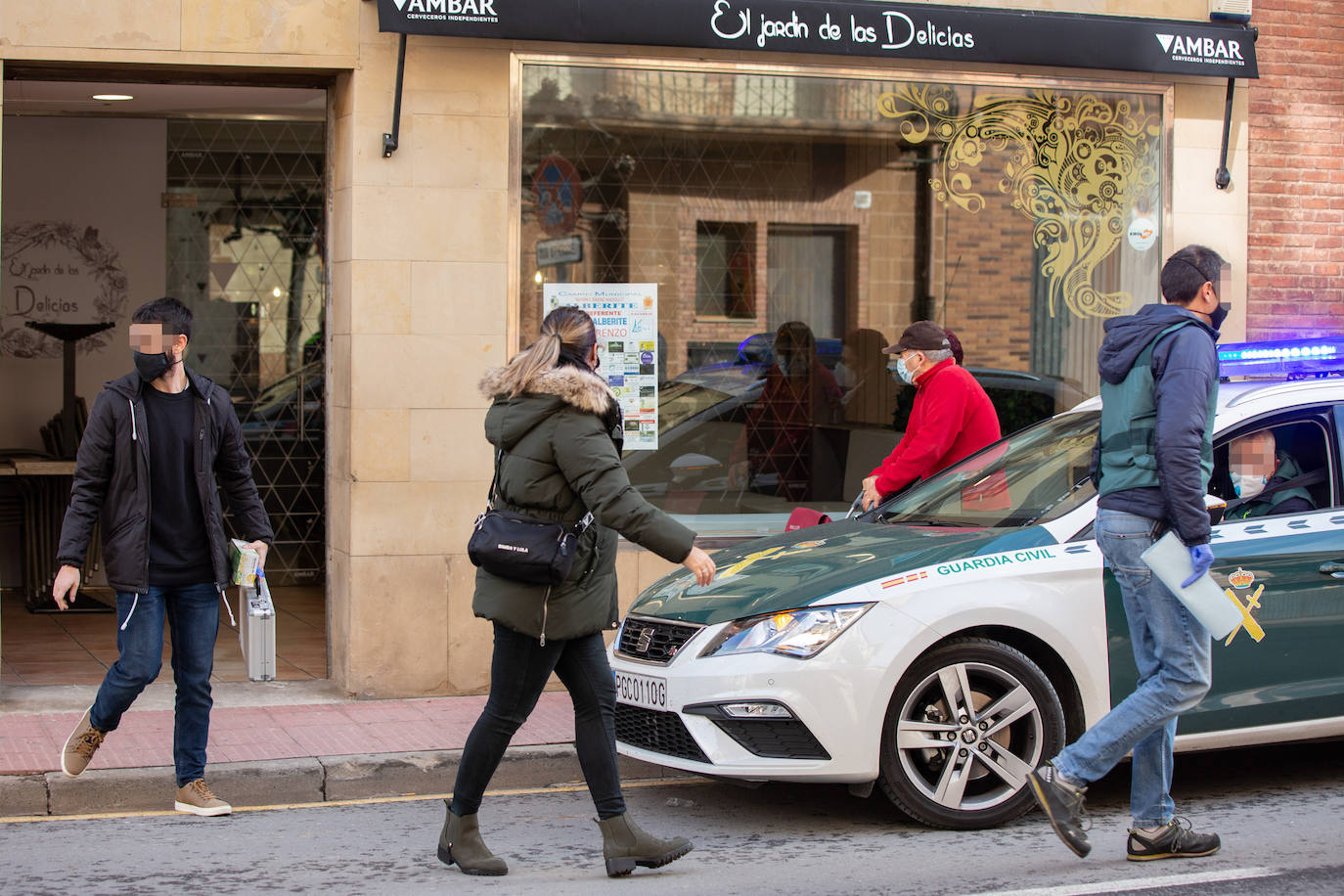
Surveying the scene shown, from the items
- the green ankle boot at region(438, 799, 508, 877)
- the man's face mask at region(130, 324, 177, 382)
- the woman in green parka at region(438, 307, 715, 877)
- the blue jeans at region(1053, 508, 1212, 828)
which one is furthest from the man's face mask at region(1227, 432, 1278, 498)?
the man's face mask at region(130, 324, 177, 382)

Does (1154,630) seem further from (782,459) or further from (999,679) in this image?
(782,459)

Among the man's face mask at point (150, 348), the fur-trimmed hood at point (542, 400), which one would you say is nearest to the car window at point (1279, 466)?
the fur-trimmed hood at point (542, 400)

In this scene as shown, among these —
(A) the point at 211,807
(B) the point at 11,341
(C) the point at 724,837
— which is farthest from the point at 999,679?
(B) the point at 11,341

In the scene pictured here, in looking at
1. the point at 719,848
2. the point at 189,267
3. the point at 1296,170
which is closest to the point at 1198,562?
the point at 719,848

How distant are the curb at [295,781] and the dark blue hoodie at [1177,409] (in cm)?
266

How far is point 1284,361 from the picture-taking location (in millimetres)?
6352

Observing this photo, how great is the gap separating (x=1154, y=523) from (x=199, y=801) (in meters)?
3.79

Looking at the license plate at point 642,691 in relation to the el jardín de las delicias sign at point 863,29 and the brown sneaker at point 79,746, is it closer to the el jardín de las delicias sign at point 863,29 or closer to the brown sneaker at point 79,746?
the brown sneaker at point 79,746

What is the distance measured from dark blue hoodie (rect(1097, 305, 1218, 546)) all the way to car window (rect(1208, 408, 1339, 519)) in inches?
41.7

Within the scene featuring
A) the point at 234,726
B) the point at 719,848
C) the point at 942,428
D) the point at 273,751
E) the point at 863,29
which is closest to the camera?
the point at 719,848

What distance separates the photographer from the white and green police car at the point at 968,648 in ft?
17.5

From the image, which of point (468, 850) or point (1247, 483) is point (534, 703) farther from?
point (1247, 483)

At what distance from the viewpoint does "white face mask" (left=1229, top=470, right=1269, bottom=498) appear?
Result: 6012mm

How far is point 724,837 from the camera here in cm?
567
